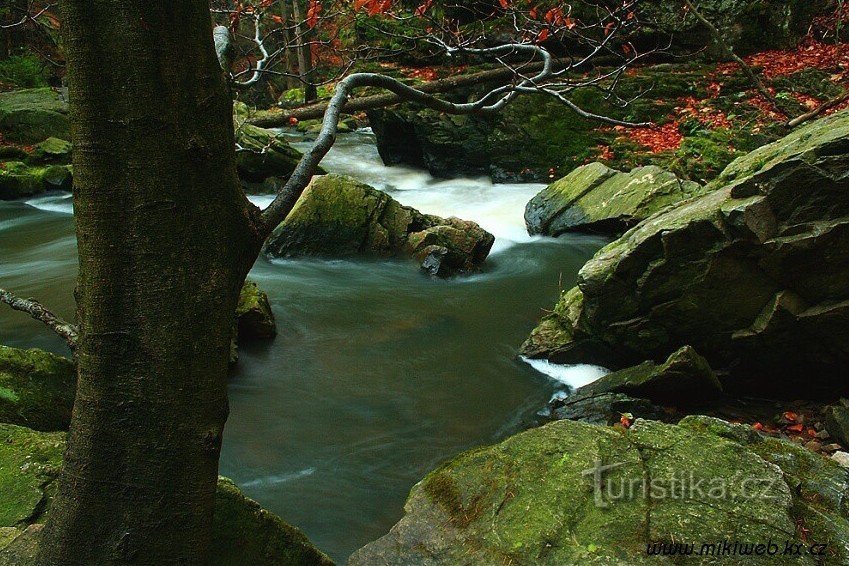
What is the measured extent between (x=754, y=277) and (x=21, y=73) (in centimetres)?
2296

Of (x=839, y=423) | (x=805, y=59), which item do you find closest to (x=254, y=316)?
(x=839, y=423)

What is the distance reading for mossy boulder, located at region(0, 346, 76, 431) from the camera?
3820 millimetres

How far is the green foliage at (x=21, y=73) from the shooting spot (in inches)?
806

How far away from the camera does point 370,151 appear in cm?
1800

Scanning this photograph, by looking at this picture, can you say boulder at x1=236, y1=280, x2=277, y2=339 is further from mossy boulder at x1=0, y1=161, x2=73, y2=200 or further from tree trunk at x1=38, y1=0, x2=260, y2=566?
mossy boulder at x1=0, y1=161, x2=73, y2=200

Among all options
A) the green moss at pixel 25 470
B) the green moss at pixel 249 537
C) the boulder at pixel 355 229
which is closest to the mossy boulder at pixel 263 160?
the boulder at pixel 355 229

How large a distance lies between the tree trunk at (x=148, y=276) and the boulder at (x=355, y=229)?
8.30 meters

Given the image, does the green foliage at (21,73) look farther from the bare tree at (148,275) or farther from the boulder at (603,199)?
the bare tree at (148,275)

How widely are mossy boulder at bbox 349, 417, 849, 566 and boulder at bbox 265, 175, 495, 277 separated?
6.50 m

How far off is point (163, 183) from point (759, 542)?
2681mm

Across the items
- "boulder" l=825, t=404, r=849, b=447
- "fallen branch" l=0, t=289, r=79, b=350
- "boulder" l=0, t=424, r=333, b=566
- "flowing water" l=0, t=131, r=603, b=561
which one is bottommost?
"flowing water" l=0, t=131, r=603, b=561

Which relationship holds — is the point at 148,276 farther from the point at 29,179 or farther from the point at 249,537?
the point at 29,179

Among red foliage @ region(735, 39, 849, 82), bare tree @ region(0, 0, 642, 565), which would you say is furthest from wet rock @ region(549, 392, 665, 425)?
red foliage @ region(735, 39, 849, 82)

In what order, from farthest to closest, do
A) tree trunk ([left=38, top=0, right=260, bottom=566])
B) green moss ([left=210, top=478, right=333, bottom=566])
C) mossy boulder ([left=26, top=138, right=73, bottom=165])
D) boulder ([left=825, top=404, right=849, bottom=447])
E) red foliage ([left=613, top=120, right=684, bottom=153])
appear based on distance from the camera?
mossy boulder ([left=26, top=138, right=73, bottom=165]), red foliage ([left=613, top=120, right=684, bottom=153]), boulder ([left=825, top=404, right=849, bottom=447]), green moss ([left=210, top=478, right=333, bottom=566]), tree trunk ([left=38, top=0, right=260, bottom=566])
